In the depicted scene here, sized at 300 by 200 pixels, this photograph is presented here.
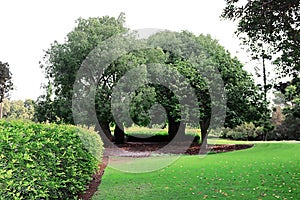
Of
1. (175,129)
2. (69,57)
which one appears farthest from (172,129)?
(69,57)

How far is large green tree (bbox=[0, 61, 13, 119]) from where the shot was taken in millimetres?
44500

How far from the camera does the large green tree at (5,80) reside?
44.5 meters

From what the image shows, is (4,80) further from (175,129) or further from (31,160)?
(31,160)

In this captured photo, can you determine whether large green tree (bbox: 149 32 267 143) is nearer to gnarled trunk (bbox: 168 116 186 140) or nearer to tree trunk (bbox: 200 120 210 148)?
tree trunk (bbox: 200 120 210 148)

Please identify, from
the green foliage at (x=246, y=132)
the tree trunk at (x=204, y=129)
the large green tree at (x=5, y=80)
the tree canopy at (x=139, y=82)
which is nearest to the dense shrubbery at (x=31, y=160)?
the tree canopy at (x=139, y=82)

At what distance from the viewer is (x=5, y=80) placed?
149 ft

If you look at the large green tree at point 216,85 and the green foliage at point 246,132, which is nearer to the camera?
the large green tree at point 216,85

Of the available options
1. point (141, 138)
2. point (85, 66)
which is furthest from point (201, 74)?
point (141, 138)

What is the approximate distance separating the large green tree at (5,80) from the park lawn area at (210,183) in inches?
1501

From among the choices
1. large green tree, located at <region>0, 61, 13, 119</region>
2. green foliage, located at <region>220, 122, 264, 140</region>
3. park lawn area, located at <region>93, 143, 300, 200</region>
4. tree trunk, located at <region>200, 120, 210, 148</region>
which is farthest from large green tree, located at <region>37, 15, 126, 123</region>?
large green tree, located at <region>0, 61, 13, 119</region>

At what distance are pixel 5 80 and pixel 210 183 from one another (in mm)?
41900

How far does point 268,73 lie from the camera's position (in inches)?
1257

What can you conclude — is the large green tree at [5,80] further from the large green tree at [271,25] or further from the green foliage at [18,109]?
the large green tree at [271,25]

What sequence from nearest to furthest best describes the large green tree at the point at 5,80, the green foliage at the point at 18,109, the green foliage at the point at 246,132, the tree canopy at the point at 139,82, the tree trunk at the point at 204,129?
the tree canopy at the point at 139,82 < the tree trunk at the point at 204,129 < the green foliage at the point at 246,132 < the large green tree at the point at 5,80 < the green foliage at the point at 18,109
